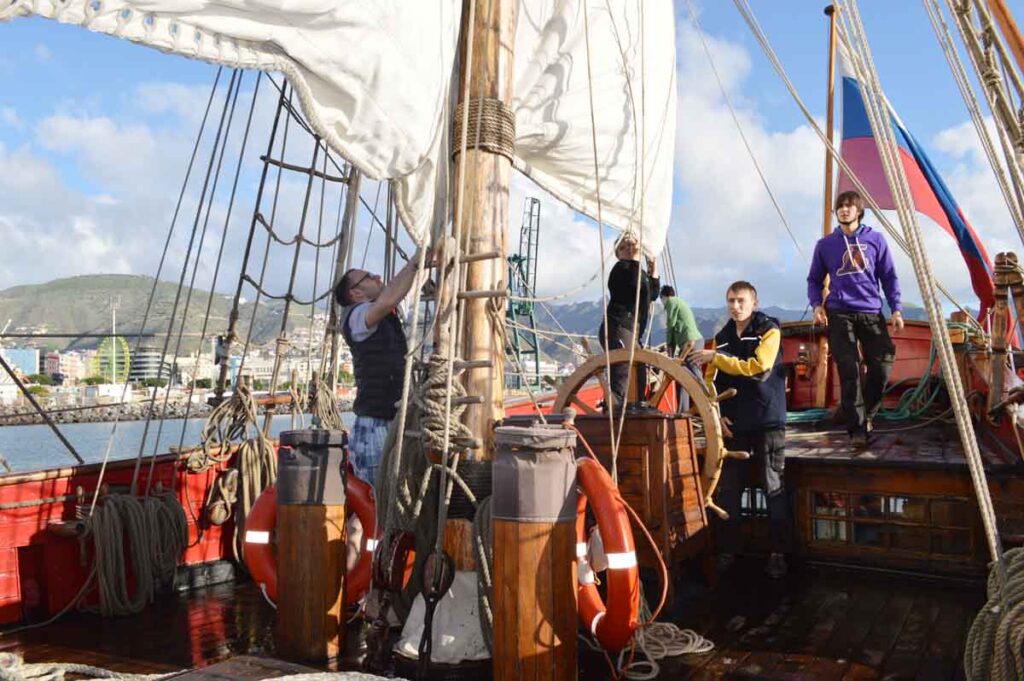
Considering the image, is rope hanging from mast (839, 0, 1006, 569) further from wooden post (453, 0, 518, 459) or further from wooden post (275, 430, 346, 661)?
wooden post (275, 430, 346, 661)

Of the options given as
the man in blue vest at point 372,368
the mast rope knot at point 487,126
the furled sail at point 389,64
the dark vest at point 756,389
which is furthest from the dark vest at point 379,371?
the dark vest at point 756,389

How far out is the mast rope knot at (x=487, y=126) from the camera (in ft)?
10.5

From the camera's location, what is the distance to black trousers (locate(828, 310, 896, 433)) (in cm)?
484

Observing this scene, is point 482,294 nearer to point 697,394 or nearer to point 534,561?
point 534,561

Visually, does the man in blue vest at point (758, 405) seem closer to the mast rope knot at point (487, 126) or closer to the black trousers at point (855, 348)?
the black trousers at point (855, 348)

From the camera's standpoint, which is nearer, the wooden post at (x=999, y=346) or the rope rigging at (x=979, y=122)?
the rope rigging at (x=979, y=122)

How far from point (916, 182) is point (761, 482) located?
5.75 metres

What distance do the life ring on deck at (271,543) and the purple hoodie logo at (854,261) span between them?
10.4 ft

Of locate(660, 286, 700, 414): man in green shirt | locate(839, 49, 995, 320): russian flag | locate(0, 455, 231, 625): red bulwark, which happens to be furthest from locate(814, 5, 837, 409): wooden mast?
locate(0, 455, 231, 625): red bulwark

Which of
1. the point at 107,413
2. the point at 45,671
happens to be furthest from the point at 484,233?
the point at 107,413

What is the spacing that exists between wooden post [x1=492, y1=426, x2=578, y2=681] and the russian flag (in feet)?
14.7

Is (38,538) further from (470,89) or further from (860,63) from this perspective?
(860,63)

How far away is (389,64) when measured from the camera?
10.2ft

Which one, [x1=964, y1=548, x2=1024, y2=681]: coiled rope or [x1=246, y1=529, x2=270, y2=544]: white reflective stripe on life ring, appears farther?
[x1=246, y1=529, x2=270, y2=544]: white reflective stripe on life ring
